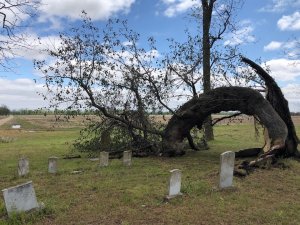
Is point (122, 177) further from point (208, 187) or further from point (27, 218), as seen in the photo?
point (27, 218)

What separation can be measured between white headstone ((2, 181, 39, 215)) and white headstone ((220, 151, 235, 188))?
4375mm

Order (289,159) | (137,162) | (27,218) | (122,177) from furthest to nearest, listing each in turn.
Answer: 1. (137,162)
2. (289,159)
3. (122,177)
4. (27,218)

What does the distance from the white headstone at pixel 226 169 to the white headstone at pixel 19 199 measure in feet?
14.4

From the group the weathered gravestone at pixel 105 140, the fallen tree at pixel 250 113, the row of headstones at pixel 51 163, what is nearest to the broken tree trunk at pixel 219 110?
the fallen tree at pixel 250 113

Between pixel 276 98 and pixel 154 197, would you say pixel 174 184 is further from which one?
pixel 276 98

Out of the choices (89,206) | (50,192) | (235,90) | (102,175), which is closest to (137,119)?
(235,90)

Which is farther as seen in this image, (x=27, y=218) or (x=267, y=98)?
(x=267, y=98)

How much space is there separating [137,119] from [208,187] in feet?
28.9

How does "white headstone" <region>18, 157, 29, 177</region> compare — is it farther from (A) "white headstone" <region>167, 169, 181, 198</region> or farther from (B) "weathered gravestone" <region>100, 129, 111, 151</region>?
(B) "weathered gravestone" <region>100, 129, 111, 151</region>

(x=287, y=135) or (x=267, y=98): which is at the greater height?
(x=267, y=98)

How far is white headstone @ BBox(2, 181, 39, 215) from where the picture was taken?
761 centimetres

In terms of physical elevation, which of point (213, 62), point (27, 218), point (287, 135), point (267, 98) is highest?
point (213, 62)

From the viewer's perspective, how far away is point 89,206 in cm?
852

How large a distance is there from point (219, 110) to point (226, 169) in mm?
6814
